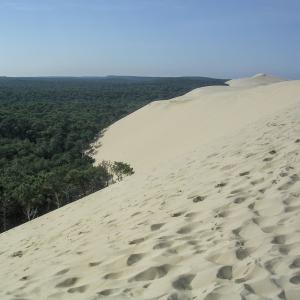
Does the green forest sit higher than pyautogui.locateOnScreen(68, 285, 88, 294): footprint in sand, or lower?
lower

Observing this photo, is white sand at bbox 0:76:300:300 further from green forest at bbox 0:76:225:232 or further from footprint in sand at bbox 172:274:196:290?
green forest at bbox 0:76:225:232

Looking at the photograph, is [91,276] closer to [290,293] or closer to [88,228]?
[290,293]

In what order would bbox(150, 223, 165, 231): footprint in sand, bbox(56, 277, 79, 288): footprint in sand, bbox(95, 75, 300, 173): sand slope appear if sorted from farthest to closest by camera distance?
bbox(95, 75, 300, 173): sand slope → bbox(150, 223, 165, 231): footprint in sand → bbox(56, 277, 79, 288): footprint in sand

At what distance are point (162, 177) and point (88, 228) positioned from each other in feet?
8.49

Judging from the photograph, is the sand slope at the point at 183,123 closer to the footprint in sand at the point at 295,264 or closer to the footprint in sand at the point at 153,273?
the footprint in sand at the point at 153,273

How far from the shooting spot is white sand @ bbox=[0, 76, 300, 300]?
12.2ft

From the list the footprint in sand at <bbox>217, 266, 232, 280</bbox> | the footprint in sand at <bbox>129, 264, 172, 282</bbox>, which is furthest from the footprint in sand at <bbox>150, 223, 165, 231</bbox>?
the footprint in sand at <bbox>217, 266, 232, 280</bbox>

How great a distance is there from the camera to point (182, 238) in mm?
4684

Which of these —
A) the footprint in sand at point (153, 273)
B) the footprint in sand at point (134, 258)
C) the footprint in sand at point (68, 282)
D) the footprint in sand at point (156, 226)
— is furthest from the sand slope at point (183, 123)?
the footprint in sand at point (153, 273)

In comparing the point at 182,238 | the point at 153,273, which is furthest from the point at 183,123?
the point at 153,273

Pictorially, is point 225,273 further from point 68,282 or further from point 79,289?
point 68,282

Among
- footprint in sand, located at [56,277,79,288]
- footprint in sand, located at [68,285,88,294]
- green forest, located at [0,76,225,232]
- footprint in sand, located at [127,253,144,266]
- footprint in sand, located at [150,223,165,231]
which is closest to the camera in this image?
footprint in sand, located at [68,285,88,294]

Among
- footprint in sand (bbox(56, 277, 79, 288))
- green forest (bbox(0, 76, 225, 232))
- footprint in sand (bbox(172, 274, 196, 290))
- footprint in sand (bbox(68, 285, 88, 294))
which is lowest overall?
green forest (bbox(0, 76, 225, 232))

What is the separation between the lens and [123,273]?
13.7 feet
